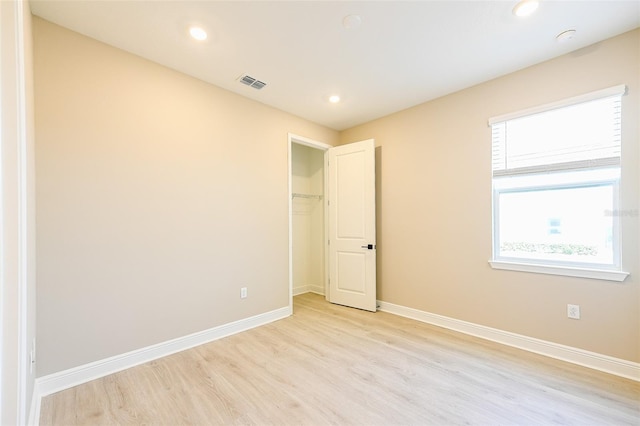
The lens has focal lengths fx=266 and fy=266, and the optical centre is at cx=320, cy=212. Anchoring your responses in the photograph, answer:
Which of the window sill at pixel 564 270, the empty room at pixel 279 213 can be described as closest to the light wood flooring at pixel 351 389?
the empty room at pixel 279 213

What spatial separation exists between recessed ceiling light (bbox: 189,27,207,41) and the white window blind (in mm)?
2870

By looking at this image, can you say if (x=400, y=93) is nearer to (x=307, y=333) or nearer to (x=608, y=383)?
(x=307, y=333)

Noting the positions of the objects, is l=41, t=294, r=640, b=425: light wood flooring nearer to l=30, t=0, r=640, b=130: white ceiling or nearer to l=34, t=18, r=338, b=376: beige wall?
l=34, t=18, r=338, b=376: beige wall

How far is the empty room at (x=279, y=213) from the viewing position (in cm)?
180

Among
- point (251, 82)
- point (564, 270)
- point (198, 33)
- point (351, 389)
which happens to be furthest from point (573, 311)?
point (198, 33)

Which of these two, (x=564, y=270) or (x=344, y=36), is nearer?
(x=344, y=36)

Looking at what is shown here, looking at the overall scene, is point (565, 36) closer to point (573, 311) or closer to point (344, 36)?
point (344, 36)

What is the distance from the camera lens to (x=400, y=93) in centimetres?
315

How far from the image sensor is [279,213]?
350 centimetres

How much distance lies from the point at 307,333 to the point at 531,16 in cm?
343

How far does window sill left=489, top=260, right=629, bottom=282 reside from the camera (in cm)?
214

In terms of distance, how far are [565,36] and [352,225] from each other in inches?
111

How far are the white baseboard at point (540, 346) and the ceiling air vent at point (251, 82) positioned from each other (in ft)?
10.7

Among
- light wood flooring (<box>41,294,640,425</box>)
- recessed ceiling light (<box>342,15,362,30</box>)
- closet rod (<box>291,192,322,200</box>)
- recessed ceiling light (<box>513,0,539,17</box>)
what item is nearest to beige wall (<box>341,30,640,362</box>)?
light wood flooring (<box>41,294,640,425</box>)
